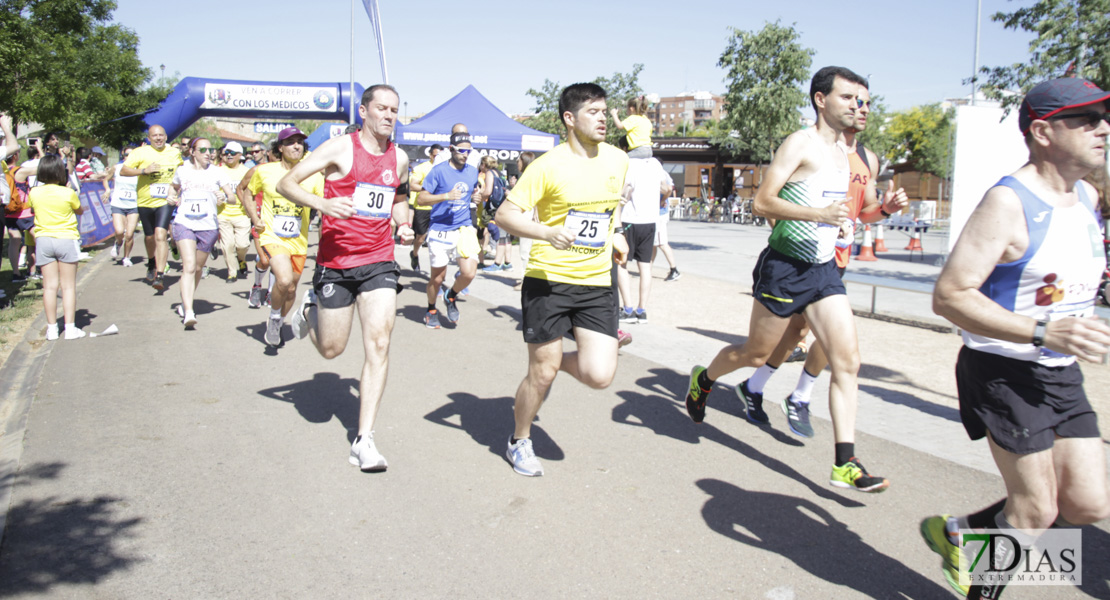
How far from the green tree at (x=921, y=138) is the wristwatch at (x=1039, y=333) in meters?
46.5

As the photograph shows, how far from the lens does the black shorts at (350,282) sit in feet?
15.5

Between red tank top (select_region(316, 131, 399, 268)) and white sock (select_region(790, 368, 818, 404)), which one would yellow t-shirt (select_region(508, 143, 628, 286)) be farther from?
white sock (select_region(790, 368, 818, 404))

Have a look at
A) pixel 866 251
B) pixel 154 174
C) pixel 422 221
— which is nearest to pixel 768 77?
pixel 866 251

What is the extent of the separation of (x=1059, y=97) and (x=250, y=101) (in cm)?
2327

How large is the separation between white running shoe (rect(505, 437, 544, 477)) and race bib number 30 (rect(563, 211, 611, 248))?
1173 mm

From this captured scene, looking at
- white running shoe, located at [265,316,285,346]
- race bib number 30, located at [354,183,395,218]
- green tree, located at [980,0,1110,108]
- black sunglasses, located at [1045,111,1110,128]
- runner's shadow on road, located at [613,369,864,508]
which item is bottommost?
runner's shadow on road, located at [613,369,864,508]

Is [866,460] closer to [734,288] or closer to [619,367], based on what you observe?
[619,367]

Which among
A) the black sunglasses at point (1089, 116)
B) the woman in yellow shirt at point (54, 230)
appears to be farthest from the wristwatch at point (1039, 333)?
the woman in yellow shirt at point (54, 230)

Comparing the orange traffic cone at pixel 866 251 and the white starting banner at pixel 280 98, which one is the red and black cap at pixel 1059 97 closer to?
the orange traffic cone at pixel 866 251

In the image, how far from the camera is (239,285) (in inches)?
469

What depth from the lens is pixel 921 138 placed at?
52.6 metres

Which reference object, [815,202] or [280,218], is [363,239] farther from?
[280,218]

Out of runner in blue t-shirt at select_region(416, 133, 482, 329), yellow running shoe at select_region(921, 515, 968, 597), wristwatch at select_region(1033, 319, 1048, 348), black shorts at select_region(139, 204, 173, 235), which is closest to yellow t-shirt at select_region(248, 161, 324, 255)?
runner in blue t-shirt at select_region(416, 133, 482, 329)

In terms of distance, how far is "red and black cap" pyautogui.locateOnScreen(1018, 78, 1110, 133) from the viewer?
2461 millimetres
